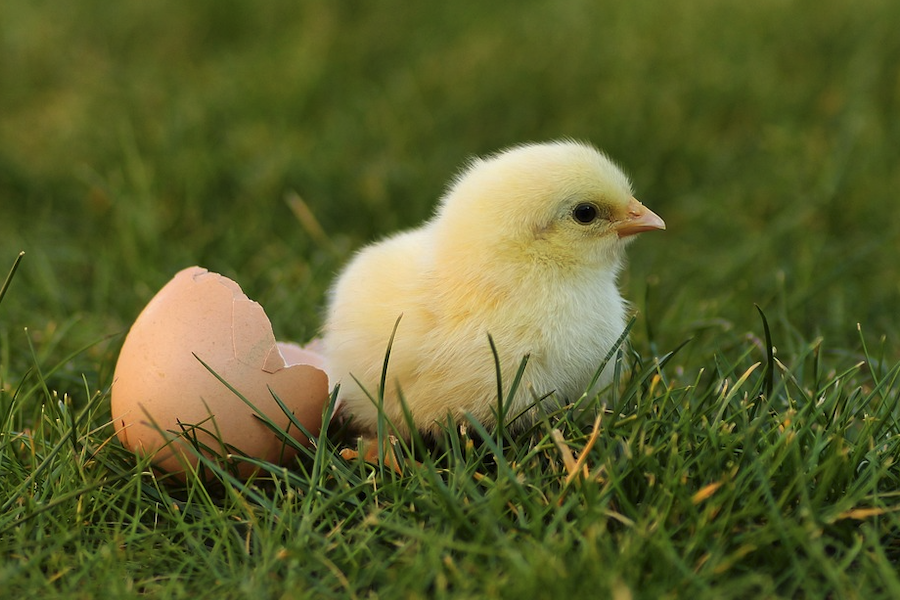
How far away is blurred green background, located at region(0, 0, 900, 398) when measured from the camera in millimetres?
4121

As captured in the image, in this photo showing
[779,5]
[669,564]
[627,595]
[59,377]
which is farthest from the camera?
[779,5]

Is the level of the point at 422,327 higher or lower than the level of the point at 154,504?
higher

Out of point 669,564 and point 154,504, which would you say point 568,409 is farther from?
point 154,504

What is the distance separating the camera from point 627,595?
6.56ft

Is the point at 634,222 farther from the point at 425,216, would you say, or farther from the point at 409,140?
the point at 409,140

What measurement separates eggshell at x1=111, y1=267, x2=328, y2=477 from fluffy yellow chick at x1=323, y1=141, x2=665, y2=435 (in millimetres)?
219

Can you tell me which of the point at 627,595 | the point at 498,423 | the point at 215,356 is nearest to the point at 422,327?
the point at 498,423

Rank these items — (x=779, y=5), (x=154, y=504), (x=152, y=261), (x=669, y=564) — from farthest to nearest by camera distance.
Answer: (x=779, y=5)
(x=152, y=261)
(x=154, y=504)
(x=669, y=564)

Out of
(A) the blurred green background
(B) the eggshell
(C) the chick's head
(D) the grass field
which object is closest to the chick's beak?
(C) the chick's head

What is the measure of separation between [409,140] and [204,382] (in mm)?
2904

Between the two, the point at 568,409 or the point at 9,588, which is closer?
the point at 9,588

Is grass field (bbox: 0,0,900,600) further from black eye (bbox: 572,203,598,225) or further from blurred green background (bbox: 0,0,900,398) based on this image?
black eye (bbox: 572,203,598,225)

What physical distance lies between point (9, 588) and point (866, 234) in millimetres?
3765

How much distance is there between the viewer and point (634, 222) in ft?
9.36
